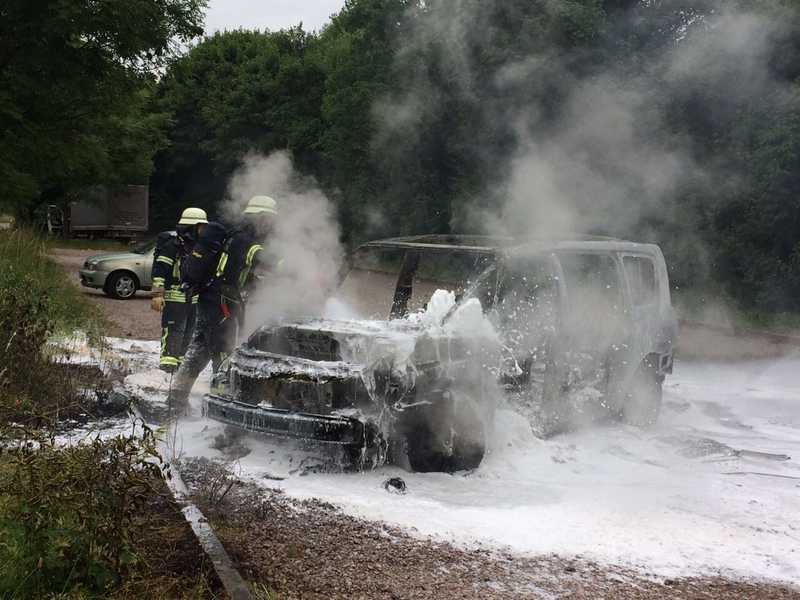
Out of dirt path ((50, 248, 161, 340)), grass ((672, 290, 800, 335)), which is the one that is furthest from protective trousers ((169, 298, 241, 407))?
grass ((672, 290, 800, 335))

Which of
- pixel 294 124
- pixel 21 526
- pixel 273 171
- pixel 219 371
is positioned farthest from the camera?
pixel 294 124

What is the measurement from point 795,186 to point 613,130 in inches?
129

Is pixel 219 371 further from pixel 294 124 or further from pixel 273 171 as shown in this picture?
pixel 294 124

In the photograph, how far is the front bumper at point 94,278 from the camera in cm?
1738

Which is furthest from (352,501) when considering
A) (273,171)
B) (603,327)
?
(273,171)

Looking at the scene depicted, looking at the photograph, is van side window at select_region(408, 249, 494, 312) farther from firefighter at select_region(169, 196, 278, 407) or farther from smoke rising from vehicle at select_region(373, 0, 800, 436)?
smoke rising from vehicle at select_region(373, 0, 800, 436)

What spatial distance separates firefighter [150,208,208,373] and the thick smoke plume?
2.32 ft

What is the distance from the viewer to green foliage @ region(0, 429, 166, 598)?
340 cm

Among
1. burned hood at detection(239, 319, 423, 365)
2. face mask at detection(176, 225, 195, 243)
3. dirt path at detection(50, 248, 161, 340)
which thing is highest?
face mask at detection(176, 225, 195, 243)

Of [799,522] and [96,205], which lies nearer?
[799,522]

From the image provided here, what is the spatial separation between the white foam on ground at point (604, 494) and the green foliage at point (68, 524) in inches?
66.5

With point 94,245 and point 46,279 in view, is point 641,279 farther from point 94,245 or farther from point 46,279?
point 94,245

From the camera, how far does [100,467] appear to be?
364cm

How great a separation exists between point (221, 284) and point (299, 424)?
2202mm
